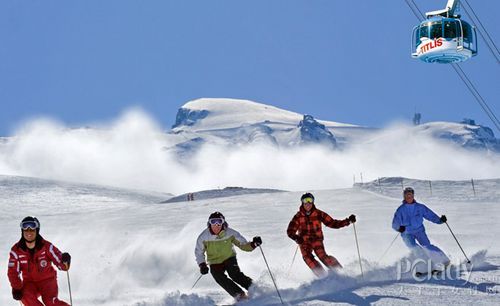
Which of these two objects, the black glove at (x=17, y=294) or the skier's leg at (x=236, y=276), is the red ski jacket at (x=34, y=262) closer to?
the black glove at (x=17, y=294)

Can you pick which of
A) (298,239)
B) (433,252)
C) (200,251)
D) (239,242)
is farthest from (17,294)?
(433,252)

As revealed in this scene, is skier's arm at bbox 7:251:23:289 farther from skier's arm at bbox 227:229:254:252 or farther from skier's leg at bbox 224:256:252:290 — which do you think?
skier's arm at bbox 227:229:254:252

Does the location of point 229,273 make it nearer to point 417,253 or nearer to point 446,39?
point 417,253

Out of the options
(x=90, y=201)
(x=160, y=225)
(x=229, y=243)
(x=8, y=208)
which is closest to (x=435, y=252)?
(x=229, y=243)

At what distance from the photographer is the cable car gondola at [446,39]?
2503cm

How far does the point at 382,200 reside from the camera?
97.0 feet

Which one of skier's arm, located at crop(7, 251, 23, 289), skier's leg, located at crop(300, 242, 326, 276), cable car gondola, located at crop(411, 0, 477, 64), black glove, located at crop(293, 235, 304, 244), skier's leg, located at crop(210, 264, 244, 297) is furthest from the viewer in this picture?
cable car gondola, located at crop(411, 0, 477, 64)

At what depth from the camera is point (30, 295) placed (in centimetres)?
895

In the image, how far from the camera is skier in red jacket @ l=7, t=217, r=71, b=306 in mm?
8992

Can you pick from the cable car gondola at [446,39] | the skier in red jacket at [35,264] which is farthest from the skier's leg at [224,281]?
the cable car gondola at [446,39]

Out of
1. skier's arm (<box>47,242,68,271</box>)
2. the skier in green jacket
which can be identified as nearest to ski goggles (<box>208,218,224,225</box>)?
the skier in green jacket

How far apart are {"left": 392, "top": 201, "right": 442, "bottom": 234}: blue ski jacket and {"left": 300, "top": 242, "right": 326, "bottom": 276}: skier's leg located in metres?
1.65

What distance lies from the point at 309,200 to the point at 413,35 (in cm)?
1630

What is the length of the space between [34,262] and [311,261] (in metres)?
4.67
